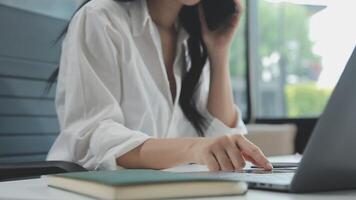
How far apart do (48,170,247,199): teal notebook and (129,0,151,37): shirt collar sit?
92 cm

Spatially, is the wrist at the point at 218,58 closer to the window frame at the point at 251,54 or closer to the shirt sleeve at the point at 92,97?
the shirt sleeve at the point at 92,97

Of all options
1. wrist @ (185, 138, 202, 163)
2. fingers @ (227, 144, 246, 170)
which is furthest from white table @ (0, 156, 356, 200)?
wrist @ (185, 138, 202, 163)

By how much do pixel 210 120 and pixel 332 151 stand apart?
3.78 ft

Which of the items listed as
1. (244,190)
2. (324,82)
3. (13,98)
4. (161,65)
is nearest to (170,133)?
(161,65)

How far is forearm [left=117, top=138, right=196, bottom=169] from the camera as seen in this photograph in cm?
105

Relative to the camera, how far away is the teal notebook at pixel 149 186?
523mm

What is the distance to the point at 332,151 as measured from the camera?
57cm

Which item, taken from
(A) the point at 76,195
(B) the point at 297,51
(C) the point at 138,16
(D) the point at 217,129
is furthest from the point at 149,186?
(B) the point at 297,51

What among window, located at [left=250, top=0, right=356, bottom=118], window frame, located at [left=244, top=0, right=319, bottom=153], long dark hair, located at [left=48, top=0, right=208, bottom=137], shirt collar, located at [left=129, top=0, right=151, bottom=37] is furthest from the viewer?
window frame, located at [left=244, top=0, right=319, bottom=153]

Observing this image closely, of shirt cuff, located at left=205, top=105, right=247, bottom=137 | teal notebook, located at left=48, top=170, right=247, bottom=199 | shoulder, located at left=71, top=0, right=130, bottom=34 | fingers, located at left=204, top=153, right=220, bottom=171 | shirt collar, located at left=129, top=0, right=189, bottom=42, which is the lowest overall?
shirt cuff, located at left=205, top=105, right=247, bottom=137

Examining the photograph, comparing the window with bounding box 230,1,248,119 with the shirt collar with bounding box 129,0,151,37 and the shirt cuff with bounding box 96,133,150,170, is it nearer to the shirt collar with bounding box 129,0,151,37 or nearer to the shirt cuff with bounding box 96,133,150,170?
the shirt collar with bounding box 129,0,151,37

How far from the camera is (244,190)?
23.4 inches

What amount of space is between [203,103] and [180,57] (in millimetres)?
181

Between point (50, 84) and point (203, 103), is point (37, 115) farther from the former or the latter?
point (203, 103)
